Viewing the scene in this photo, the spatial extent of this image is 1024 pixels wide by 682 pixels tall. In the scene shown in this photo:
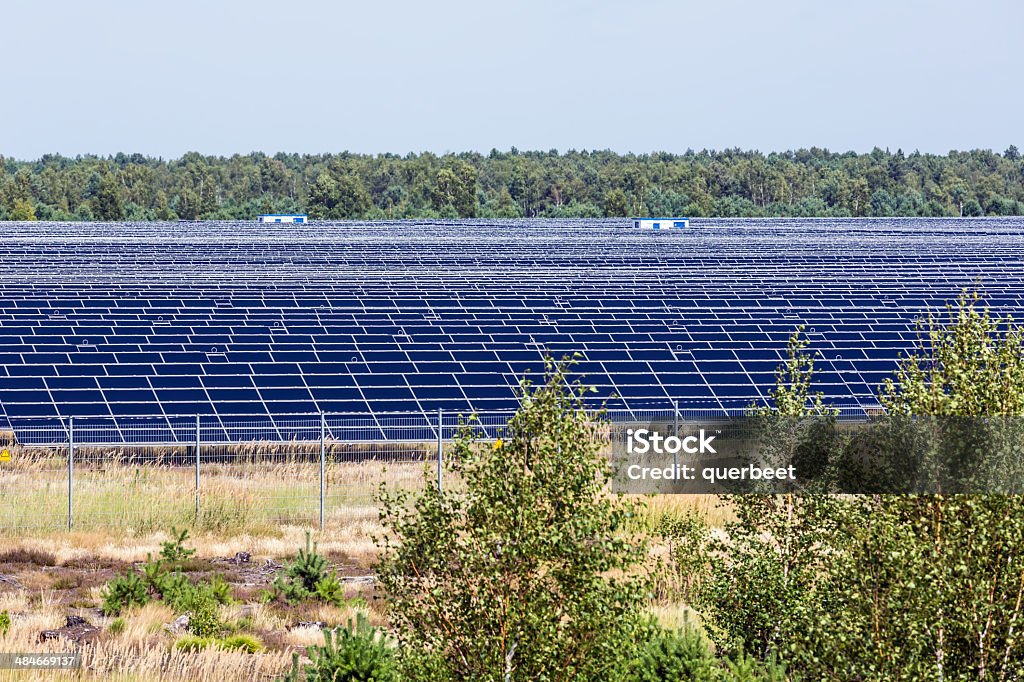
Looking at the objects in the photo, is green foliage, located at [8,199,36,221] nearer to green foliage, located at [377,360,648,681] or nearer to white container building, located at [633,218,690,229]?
white container building, located at [633,218,690,229]

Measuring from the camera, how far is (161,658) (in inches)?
752

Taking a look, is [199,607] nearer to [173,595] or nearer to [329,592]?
[173,595]

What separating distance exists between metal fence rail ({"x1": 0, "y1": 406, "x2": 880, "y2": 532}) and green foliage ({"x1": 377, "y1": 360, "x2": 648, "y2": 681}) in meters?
15.2

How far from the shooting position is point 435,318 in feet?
139

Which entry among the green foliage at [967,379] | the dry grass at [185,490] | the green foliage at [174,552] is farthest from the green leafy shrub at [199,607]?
the green foliage at [967,379]

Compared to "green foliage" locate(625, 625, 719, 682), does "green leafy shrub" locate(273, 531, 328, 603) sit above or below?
below

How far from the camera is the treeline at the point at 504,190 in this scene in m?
133

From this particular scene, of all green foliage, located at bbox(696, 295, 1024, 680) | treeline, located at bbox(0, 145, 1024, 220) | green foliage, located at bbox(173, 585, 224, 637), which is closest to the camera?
green foliage, located at bbox(696, 295, 1024, 680)

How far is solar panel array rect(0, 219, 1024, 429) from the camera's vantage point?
35.5m

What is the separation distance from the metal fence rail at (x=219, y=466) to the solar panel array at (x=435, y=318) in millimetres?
675

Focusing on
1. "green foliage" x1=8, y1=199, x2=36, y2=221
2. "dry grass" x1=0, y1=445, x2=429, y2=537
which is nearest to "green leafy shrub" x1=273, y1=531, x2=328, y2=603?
"dry grass" x1=0, y1=445, x2=429, y2=537

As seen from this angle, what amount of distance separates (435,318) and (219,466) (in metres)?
11.6

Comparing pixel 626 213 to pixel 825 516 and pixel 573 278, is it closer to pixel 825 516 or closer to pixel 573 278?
pixel 573 278

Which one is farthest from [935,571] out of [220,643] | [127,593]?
[127,593]
